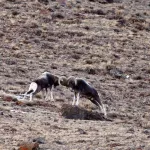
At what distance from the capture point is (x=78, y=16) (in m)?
39.3

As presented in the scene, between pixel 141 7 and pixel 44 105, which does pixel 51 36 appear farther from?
pixel 44 105

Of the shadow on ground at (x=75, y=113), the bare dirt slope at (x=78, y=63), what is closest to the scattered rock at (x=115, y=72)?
the bare dirt slope at (x=78, y=63)

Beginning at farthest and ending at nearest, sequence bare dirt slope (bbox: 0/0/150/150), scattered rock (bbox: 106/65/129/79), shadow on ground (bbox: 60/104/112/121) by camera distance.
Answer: scattered rock (bbox: 106/65/129/79)
shadow on ground (bbox: 60/104/112/121)
bare dirt slope (bbox: 0/0/150/150)

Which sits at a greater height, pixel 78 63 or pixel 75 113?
pixel 75 113

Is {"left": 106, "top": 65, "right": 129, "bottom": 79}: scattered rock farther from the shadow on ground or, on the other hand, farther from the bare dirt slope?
the shadow on ground

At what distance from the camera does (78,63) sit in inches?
1247

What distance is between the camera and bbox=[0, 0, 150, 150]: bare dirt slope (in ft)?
51.3

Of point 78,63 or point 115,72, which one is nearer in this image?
point 115,72

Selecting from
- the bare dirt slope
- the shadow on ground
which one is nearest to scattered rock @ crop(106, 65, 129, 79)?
the bare dirt slope

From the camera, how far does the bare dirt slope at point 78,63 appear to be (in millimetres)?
15637

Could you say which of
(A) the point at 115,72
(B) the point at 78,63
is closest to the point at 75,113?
(A) the point at 115,72

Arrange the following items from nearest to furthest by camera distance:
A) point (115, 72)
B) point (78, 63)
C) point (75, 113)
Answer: point (75, 113), point (115, 72), point (78, 63)

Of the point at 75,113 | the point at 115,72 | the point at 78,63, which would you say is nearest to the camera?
the point at 75,113

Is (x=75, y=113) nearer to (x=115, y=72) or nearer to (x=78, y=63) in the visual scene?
(x=115, y=72)
